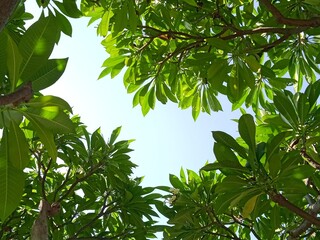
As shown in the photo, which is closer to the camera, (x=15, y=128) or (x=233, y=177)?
(x=15, y=128)

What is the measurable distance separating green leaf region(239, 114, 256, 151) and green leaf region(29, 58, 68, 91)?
0.84m

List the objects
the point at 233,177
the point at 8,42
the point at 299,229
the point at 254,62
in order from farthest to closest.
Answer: the point at 254,62
the point at 299,229
the point at 233,177
the point at 8,42

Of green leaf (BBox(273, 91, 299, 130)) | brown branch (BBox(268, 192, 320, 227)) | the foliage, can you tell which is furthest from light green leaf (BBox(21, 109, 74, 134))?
the foliage

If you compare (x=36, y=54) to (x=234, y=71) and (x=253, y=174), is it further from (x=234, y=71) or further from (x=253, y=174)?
(x=234, y=71)

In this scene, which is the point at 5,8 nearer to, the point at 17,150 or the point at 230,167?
the point at 17,150

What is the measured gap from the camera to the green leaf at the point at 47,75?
1.36 meters

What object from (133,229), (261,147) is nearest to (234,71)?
(261,147)

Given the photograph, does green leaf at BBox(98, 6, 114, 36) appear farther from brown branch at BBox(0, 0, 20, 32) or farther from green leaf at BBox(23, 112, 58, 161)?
brown branch at BBox(0, 0, 20, 32)

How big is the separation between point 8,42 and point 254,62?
5.20 ft

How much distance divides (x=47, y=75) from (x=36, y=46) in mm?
90

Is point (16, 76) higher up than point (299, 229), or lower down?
higher up

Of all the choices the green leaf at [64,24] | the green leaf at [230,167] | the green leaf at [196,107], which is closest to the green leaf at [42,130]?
the green leaf at [230,167]

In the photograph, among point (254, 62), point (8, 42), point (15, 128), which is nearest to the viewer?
point (8, 42)

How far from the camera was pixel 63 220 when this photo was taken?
11.4ft
